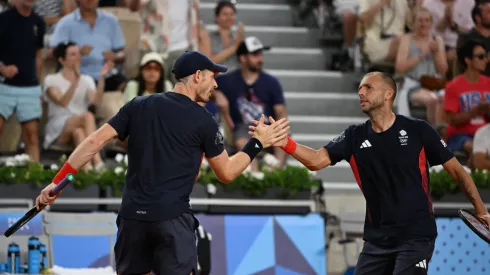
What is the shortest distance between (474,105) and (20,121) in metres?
5.41

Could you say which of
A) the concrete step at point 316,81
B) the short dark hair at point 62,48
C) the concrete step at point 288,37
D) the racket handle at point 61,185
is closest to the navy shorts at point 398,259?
the racket handle at point 61,185

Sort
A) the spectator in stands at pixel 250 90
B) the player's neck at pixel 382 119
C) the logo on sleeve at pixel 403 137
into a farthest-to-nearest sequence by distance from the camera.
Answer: the spectator in stands at pixel 250 90 < the player's neck at pixel 382 119 < the logo on sleeve at pixel 403 137

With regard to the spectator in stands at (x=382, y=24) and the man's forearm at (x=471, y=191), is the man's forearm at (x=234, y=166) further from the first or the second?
the spectator in stands at (x=382, y=24)

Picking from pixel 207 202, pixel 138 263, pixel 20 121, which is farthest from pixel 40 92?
pixel 138 263

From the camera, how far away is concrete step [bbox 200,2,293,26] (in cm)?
1619

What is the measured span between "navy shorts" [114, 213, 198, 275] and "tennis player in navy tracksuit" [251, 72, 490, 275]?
47.8 inches

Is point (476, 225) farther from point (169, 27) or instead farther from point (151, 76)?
point (169, 27)

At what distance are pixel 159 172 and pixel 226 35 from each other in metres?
6.92

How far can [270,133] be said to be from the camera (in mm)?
8047

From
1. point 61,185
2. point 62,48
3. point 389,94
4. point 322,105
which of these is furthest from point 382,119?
point 322,105

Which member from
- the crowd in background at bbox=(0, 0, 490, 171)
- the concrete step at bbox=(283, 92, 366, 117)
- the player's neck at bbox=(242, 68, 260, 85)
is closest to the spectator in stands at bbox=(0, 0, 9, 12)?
the crowd in background at bbox=(0, 0, 490, 171)

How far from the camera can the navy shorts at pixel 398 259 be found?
788 centimetres

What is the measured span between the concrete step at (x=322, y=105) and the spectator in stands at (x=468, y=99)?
1708mm

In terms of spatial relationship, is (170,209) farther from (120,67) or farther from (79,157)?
(120,67)
